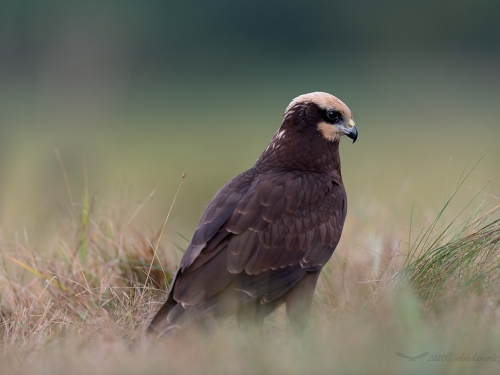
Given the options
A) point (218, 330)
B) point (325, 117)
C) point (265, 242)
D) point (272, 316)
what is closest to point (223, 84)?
point (325, 117)

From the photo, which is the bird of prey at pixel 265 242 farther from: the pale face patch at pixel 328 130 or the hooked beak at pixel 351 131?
the hooked beak at pixel 351 131

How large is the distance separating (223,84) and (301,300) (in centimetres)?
2512

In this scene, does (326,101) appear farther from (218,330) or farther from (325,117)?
(218,330)

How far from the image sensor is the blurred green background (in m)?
17.0

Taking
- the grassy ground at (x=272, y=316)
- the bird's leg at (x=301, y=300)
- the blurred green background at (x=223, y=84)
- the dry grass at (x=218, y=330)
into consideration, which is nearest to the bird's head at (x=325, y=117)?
the grassy ground at (x=272, y=316)

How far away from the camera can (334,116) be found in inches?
235

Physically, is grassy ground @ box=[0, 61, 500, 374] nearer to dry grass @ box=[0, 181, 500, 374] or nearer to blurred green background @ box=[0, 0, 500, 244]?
dry grass @ box=[0, 181, 500, 374]

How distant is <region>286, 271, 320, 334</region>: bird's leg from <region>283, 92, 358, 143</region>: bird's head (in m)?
1.14

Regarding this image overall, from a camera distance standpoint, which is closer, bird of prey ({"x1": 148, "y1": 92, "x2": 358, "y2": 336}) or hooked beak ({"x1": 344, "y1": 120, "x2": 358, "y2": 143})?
bird of prey ({"x1": 148, "y1": 92, "x2": 358, "y2": 336})

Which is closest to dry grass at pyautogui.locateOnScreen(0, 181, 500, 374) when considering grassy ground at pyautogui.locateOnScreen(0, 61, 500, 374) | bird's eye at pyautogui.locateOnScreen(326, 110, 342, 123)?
Answer: grassy ground at pyautogui.locateOnScreen(0, 61, 500, 374)

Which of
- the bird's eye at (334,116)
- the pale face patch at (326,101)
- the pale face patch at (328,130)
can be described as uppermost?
the pale face patch at (326,101)

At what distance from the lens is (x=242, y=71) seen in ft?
98.8

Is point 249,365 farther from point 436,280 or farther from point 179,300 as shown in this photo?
point 436,280

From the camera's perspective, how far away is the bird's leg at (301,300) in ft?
17.0
